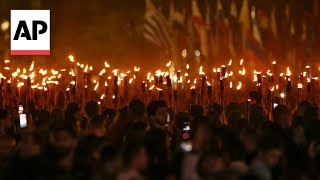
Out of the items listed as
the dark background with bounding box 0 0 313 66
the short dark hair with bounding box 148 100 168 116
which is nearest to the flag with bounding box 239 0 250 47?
the dark background with bounding box 0 0 313 66

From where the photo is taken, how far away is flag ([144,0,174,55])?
69.0 ft

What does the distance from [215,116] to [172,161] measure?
2937 mm

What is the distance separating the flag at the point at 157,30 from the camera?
21.0 m

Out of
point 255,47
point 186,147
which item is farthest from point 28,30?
point 255,47

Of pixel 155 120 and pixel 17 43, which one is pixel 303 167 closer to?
pixel 155 120

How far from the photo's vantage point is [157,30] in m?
21.0

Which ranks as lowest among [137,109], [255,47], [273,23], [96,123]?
[96,123]

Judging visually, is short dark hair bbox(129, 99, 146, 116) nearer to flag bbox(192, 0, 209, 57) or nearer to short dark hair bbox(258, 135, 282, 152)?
short dark hair bbox(258, 135, 282, 152)

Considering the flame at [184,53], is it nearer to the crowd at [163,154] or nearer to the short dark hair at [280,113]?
the short dark hair at [280,113]

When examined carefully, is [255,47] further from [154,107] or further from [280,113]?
[154,107]

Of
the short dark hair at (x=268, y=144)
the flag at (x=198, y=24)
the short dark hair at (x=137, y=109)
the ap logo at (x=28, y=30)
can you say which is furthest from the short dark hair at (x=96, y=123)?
the flag at (x=198, y=24)

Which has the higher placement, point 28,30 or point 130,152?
point 28,30

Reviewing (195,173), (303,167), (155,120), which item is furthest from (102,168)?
(155,120)

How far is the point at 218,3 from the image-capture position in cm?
2105
